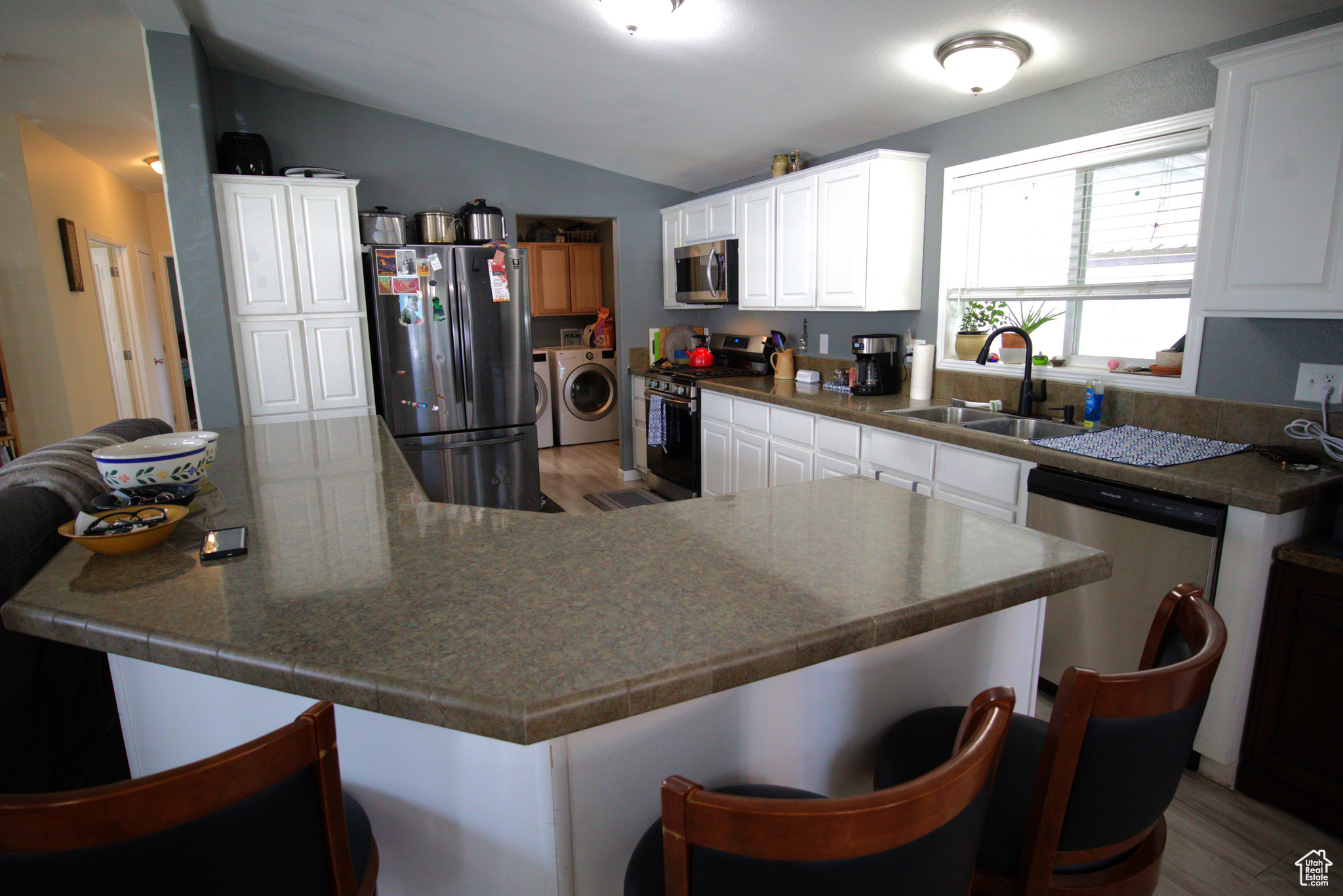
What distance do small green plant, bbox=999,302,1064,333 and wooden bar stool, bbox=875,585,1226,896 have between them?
2.36m

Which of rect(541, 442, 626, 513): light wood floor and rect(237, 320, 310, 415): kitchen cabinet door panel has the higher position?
rect(237, 320, 310, 415): kitchen cabinet door panel

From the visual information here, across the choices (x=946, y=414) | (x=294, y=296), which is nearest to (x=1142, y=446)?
(x=946, y=414)

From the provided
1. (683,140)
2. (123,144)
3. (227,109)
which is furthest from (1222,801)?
(123,144)

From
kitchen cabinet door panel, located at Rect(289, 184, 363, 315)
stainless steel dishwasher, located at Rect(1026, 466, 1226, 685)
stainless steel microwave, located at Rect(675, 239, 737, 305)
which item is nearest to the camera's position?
stainless steel dishwasher, located at Rect(1026, 466, 1226, 685)

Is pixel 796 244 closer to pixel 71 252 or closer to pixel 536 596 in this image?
pixel 536 596

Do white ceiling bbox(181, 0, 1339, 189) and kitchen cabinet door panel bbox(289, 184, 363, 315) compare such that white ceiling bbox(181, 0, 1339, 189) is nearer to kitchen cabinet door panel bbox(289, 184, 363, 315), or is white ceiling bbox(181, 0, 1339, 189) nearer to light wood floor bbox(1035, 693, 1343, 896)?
kitchen cabinet door panel bbox(289, 184, 363, 315)

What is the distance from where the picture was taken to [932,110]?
3.25 meters

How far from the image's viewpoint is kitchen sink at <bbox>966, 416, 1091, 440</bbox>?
279 cm

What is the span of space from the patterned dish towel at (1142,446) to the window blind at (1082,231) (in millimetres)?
568

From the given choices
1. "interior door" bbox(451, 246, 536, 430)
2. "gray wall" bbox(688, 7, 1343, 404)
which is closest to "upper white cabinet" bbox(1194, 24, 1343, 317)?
"gray wall" bbox(688, 7, 1343, 404)

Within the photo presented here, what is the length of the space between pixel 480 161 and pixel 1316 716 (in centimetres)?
477

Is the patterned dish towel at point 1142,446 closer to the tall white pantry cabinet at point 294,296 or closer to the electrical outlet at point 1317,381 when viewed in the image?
the electrical outlet at point 1317,381

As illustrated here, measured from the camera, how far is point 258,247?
3.55 meters

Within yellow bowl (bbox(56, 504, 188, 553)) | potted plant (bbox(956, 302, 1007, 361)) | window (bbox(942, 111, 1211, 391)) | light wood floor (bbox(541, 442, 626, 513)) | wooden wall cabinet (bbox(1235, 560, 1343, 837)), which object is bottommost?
light wood floor (bbox(541, 442, 626, 513))
